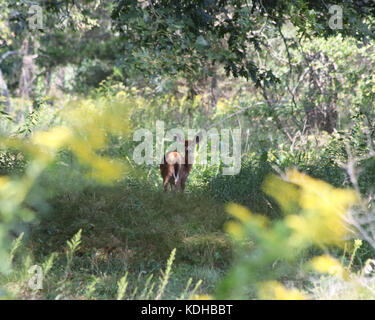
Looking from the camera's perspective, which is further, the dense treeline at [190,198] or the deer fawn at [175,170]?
the deer fawn at [175,170]

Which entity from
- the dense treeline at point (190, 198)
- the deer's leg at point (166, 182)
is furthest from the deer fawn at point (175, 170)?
the dense treeline at point (190, 198)

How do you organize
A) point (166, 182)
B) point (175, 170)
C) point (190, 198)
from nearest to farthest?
point (190, 198)
point (166, 182)
point (175, 170)

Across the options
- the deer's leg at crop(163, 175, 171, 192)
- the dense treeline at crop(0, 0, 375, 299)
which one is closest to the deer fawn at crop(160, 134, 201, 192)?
the deer's leg at crop(163, 175, 171, 192)

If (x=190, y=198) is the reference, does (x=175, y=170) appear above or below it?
above

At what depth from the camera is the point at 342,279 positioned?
3.04 metres

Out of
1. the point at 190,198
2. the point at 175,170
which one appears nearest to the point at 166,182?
the point at 175,170

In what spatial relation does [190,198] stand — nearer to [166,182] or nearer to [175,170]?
[166,182]

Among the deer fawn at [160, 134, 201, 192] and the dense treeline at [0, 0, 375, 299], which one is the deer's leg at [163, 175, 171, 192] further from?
the dense treeline at [0, 0, 375, 299]

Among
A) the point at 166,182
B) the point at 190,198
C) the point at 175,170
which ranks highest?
the point at 175,170

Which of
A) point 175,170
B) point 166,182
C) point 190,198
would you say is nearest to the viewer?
point 190,198

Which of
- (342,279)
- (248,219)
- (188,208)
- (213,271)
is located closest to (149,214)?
(188,208)

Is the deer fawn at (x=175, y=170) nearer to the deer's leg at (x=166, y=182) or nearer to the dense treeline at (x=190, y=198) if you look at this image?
the deer's leg at (x=166, y=182)

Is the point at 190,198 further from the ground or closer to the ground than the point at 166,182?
closer to the ground

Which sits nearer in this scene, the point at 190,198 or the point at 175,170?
the point at 190,198
